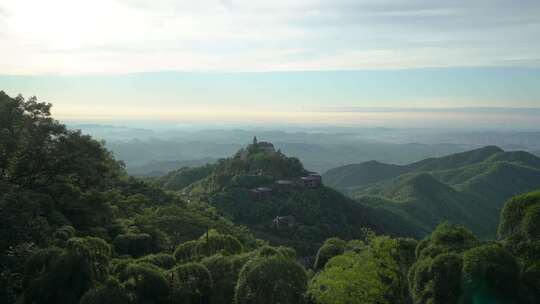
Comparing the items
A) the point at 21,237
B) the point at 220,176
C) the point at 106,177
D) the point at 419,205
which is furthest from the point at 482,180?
the point at 21,237

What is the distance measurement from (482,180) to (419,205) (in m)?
27.6

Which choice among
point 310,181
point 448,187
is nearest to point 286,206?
point 310,181

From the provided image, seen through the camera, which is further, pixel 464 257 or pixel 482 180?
pixel 482 180

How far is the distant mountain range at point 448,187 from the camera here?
3209 inches

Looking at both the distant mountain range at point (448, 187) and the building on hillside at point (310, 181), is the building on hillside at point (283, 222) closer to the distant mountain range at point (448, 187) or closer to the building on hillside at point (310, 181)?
the building on hillside at point (310, 181)

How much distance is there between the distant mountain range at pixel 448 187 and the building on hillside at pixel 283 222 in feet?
89.7

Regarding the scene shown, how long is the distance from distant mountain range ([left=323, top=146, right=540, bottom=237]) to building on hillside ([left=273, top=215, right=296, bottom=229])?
27340 mm

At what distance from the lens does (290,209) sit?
53031 millimetres

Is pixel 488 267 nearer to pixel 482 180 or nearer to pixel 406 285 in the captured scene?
pixel 406 285

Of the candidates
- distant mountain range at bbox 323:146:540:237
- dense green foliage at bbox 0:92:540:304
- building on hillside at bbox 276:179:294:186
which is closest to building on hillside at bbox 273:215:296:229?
building on hillside at bbox 276:179:294:186

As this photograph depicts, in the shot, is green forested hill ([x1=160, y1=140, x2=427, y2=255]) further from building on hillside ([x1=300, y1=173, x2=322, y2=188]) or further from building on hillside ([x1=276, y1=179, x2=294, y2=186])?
building on hillside ([x1=300, y1=173, x2=322, y2=188])

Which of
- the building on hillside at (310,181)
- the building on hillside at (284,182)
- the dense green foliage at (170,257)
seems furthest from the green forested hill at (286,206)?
the dense green foliage at (170,257)

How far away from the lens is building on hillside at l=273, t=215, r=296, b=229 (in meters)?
48.5

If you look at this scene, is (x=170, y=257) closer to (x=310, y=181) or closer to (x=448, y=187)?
(x=310, y=181)
